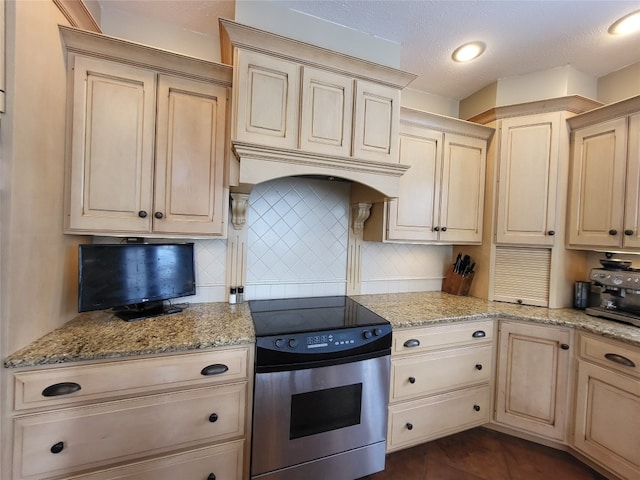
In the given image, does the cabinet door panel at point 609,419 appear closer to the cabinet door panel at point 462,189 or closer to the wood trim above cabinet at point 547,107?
the cabinet door panel at point 462,189

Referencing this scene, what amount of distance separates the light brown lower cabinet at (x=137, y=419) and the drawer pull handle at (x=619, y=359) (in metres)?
2.02

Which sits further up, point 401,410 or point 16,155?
point 16,155

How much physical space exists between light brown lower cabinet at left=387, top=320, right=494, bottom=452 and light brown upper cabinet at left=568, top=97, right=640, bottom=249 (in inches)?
38.5

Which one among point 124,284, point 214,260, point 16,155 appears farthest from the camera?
point 214,260

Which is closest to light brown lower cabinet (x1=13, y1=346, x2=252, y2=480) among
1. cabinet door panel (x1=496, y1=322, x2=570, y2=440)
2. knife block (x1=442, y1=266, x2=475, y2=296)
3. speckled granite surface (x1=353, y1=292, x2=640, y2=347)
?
speckled granite surface (x1=353, y1=292, x2=640, y2=347)

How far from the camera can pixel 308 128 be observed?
1.64 meters

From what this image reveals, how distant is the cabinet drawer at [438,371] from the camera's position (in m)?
1.75

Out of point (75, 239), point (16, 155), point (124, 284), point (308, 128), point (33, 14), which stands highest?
point (33, 14)

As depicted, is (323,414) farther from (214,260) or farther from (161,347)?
(214,260)

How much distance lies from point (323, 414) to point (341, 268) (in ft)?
3.45

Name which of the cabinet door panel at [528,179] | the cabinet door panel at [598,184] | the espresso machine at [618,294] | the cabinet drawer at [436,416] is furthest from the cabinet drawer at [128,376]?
the cabinet door panel at [598,184]

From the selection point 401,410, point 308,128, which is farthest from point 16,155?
point 401,410

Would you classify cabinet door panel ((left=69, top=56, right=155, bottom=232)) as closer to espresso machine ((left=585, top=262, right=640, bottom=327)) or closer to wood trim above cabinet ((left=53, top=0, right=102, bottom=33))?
wood trim above cabinet ((left=53, top=0, right=102, bottom=33))

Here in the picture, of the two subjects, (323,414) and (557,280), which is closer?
(323,414)
